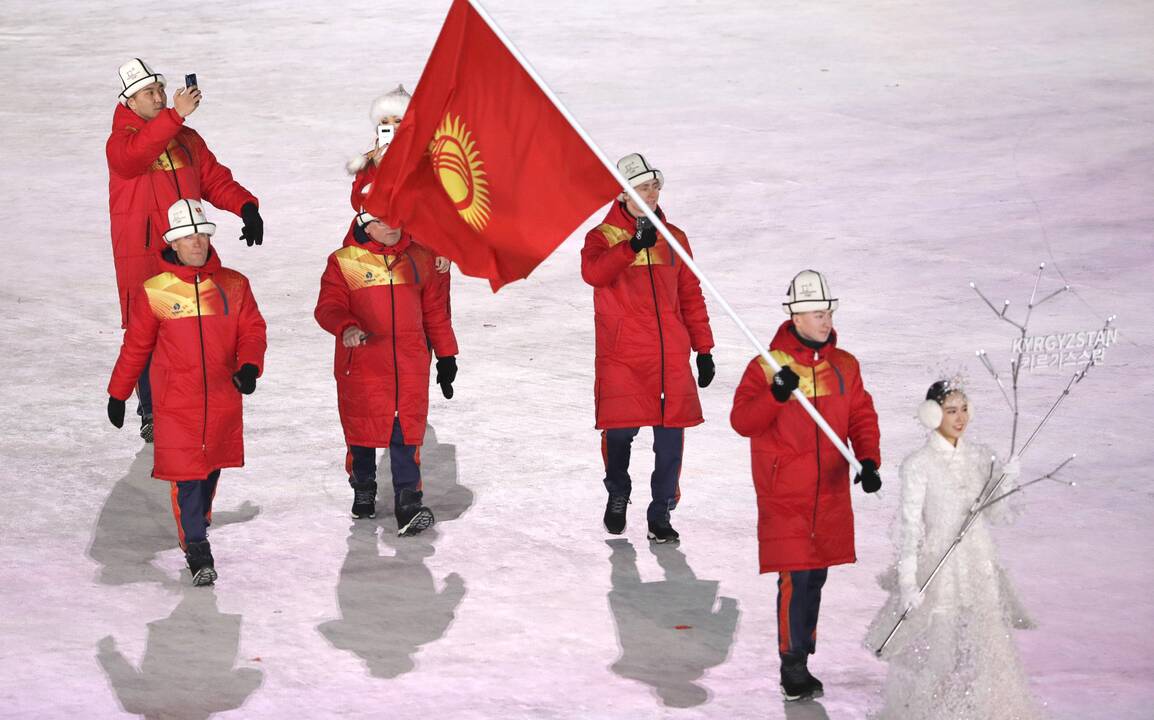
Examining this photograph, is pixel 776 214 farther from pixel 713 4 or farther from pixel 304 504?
pixel 713 4

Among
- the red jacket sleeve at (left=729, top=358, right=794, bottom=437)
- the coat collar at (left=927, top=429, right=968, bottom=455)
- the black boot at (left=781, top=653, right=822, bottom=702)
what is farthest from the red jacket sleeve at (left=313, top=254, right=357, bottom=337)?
the coat collar at (left=927, top=429, right=968, bottom=455)

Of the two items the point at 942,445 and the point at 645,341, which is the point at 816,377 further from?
the point at 645,341

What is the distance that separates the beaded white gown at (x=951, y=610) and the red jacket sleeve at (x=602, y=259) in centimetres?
239

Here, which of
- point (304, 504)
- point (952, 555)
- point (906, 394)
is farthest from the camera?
point (906, 394)

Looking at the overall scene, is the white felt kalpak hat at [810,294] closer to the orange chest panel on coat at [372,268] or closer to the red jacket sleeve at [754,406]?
the red jacket sleeve at [754,406]

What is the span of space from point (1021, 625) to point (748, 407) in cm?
153

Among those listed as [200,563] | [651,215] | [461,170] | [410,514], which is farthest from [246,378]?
[651,215]

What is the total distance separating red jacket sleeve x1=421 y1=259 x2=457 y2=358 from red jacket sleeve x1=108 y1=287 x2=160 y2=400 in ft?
5.01

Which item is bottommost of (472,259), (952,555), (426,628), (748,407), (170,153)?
(426,628)

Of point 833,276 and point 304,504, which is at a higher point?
point 833,276

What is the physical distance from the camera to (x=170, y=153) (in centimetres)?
1052

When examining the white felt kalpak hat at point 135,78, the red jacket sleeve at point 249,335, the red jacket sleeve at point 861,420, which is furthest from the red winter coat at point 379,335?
the red jacket sleeve at point 861,420

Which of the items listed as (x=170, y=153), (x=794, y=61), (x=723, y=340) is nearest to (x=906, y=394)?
(x=723, y=340)

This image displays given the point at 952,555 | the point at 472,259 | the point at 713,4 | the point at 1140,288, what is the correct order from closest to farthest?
the point at 952,555
the point at 472,259
the point at 1140,288
the point at 713,4
